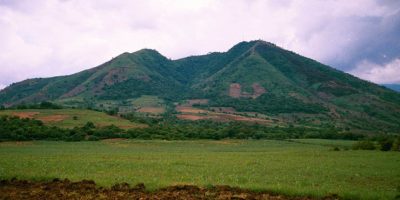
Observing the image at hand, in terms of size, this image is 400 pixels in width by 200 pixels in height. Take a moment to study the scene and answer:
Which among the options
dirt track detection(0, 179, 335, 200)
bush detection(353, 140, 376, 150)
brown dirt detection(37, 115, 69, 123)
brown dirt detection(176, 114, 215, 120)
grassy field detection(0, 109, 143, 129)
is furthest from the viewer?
brown dirt detection(176, 114, 215, 120)

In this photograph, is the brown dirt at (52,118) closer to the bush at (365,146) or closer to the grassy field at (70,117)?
the grassy field at (70,117)

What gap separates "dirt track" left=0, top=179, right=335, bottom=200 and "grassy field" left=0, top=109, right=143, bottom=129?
83275 mm

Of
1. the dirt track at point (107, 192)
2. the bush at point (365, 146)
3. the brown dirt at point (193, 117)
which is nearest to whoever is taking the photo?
the dirt track at point (107, 192)

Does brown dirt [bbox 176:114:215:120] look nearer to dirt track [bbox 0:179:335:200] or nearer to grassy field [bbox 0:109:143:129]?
grassy field [bbox 0:109:143:129]

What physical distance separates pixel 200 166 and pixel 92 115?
91889 mm

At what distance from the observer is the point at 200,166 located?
39906 millimetres

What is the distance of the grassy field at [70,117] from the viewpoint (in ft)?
359

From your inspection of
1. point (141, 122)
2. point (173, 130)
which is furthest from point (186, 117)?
point (173, 130)

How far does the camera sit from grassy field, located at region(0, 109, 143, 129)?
10944 centimetres

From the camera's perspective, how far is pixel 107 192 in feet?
76.3

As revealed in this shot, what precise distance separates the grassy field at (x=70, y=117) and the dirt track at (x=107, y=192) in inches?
3279

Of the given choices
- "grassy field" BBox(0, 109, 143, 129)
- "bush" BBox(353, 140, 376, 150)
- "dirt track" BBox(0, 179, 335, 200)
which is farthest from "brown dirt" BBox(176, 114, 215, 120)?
"dirt track" BBox(0, 179, 335, 200)

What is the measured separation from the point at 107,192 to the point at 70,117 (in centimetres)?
10145

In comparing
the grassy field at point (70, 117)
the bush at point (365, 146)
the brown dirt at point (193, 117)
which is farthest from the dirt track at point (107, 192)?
the brown dirt at point (193, 117)
